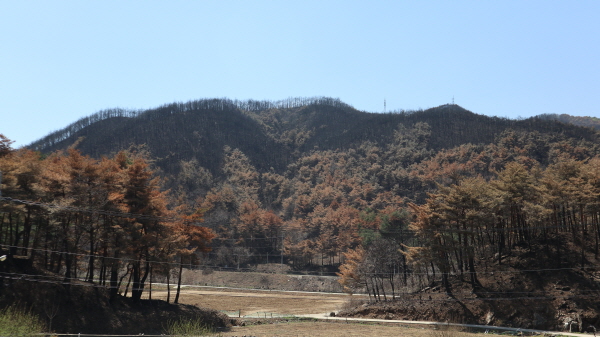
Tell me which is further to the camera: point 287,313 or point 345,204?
point 345,204

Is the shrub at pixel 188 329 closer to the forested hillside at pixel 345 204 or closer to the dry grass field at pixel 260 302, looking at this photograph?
the forested hillside at pixel 345 204

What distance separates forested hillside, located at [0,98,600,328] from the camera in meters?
43.9

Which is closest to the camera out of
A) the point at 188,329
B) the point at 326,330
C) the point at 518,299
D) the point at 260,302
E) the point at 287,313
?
the point at 188,329

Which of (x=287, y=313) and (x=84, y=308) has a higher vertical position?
(x=84, y=308)

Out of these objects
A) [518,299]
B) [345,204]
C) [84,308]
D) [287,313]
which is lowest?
[287,313]

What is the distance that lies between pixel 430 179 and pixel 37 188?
12226 cm

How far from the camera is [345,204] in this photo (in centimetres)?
14875

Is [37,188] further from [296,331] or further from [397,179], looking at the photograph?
[397,179]

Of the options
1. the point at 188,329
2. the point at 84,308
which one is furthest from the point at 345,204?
the point at 188,329

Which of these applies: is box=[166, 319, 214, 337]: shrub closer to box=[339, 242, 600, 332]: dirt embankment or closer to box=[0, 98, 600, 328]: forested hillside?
box=[0, 98, 600, 328]: forested hillside

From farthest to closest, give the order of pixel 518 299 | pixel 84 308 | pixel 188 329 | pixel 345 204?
pixel 345 204, pixel 518 299, pixel 84 308, pixel 188 329

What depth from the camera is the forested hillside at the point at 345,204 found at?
4391 cm

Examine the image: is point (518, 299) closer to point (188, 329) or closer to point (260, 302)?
point (188, 329)

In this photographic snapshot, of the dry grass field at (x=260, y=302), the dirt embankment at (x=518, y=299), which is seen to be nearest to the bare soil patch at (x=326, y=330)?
the dirt embankment at (x=518, y=299)
